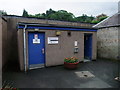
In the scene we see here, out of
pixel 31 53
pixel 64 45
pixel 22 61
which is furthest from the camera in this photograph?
pixel 64 45

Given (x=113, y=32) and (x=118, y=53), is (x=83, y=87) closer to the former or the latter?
(x=118, y=53)

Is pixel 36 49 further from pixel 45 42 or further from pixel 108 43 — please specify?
pixel 108 43

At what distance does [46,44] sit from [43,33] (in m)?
0.74

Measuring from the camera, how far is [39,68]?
5.42 meters

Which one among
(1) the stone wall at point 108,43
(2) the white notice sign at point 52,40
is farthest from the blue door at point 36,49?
(1) the stone wall at point 108,43

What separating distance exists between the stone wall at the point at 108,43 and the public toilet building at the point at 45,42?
201 cm

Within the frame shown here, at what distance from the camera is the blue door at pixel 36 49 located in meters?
5.26

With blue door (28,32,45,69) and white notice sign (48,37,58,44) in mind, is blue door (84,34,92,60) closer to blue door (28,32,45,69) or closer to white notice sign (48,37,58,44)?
white notice sign (48,37,58,44)

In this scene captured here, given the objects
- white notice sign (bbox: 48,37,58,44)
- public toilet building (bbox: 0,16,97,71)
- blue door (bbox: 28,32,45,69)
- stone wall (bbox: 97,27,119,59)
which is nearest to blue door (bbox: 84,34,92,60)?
public toilet building (bbox: 0,16,97,71)

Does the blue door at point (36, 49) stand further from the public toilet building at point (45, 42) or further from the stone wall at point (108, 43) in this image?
the stone wall at point (108, 43)

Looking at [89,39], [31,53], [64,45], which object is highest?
[89,39]

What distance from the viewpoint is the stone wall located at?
24.1 feet

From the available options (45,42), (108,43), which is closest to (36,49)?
(45,42)

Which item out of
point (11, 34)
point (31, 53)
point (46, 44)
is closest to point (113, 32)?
point (46, 44)
